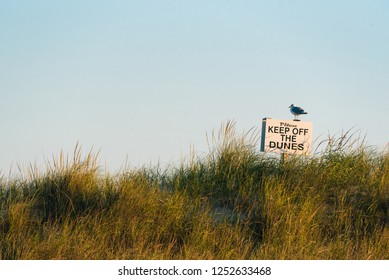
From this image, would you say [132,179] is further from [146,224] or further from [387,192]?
[387,192]

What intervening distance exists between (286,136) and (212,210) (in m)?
2.44

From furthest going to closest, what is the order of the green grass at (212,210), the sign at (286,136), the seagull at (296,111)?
1. the seagull at (296,111)
2. the sign at (286,136)
3. the green grass at (212,210)

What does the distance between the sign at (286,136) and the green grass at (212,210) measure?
0.29 m

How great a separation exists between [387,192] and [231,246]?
3200 mm

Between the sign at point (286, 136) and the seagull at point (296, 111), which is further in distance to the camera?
the seagull at point (296, 111)

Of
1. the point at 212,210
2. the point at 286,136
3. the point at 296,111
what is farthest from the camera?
the point at 296,111

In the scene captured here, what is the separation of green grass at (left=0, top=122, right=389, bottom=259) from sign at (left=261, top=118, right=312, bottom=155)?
11.3 inches

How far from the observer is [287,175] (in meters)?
9.72

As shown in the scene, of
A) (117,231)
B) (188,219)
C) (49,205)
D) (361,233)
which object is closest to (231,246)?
(188,219)

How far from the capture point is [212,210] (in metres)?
8.92

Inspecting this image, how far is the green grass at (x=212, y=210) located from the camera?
7.59 meters

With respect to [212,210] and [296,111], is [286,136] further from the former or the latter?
[212,210]

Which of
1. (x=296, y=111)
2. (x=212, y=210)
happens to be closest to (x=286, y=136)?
(x=296, y=111)

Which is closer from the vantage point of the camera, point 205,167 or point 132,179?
point 132,179
